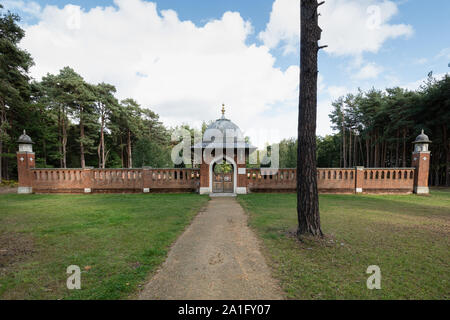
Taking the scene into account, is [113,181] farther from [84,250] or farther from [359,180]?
[359,180]

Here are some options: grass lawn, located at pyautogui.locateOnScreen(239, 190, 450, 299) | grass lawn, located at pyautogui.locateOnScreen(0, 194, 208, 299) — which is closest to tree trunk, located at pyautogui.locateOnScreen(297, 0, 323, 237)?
grass lawn, located at pyautogui.locateOnScreen(239, 190, 450, 299)

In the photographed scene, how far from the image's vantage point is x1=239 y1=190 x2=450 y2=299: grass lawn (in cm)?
279

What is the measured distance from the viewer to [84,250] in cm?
418

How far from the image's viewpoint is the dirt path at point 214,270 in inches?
109

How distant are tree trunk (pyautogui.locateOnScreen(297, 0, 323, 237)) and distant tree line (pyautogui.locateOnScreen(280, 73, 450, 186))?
22.3m

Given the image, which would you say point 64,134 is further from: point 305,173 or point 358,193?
point 358,193

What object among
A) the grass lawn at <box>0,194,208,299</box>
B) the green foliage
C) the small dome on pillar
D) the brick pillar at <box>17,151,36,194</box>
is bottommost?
the grass lawn at <box>0,194,208,299</box>

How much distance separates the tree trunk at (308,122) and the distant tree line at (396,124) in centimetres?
2229

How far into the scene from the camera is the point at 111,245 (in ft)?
14.6

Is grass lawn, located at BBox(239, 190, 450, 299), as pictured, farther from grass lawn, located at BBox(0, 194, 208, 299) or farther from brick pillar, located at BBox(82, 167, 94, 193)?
brick pillar, located at BBox(82, 167, 94, 193)

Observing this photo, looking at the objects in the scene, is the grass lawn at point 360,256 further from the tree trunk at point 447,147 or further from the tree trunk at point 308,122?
the tree trunk at point 447,147

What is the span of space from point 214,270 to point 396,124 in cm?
2743

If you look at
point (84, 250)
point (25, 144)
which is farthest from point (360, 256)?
point (25, 144)
